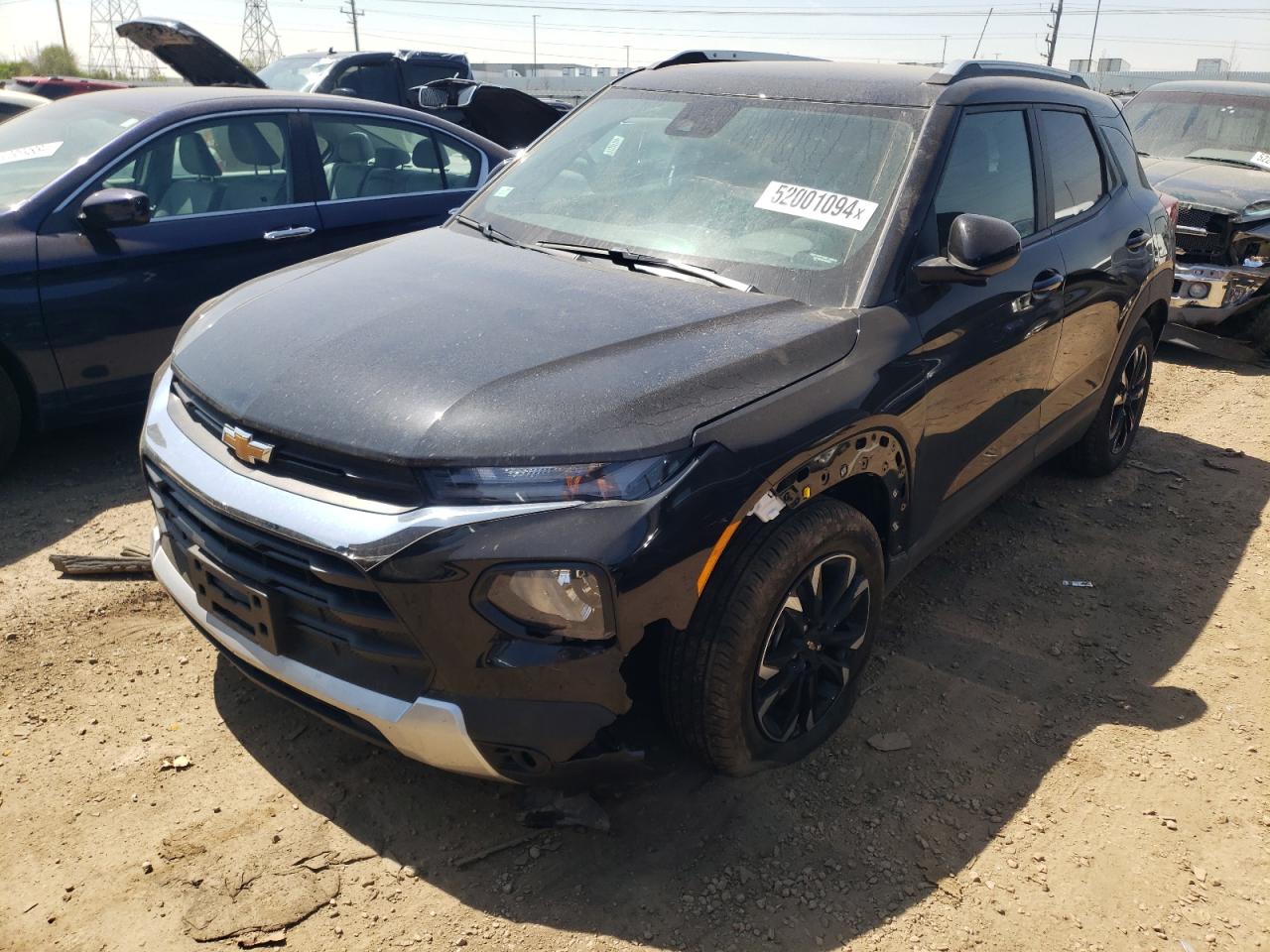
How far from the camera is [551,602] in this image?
2.19 meters

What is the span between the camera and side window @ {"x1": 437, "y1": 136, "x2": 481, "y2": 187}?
19.7 feet

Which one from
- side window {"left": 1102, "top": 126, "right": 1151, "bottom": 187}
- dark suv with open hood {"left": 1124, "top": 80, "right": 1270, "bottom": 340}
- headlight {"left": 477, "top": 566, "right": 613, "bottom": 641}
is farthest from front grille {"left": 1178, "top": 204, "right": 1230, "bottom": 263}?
headlight {"left": 477, "top": 566, "right": 613, "bottom": 641}

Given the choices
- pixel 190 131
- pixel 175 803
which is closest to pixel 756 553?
pixel 175 803

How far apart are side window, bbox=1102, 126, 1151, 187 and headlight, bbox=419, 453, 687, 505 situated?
11.5 feet

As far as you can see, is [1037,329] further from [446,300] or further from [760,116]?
[446,300]

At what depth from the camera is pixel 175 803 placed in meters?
2.69

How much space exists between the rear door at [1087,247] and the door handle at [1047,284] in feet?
Answer: 0.32

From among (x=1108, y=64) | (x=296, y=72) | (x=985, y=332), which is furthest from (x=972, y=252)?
(x=1108, y=64)

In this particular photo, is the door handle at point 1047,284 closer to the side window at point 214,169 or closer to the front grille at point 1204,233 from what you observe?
the side window at point 214,169

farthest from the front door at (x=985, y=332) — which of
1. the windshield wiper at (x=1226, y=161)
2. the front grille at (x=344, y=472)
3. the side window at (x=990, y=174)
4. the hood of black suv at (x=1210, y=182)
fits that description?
the windshield wiper at (x=1226, y=161)

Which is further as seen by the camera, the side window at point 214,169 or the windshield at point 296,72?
the windshield at point 296,72

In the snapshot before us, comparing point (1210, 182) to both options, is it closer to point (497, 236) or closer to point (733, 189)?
point (733, 189)

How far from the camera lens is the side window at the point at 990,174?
3.24m

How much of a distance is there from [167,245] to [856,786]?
12.5ft
